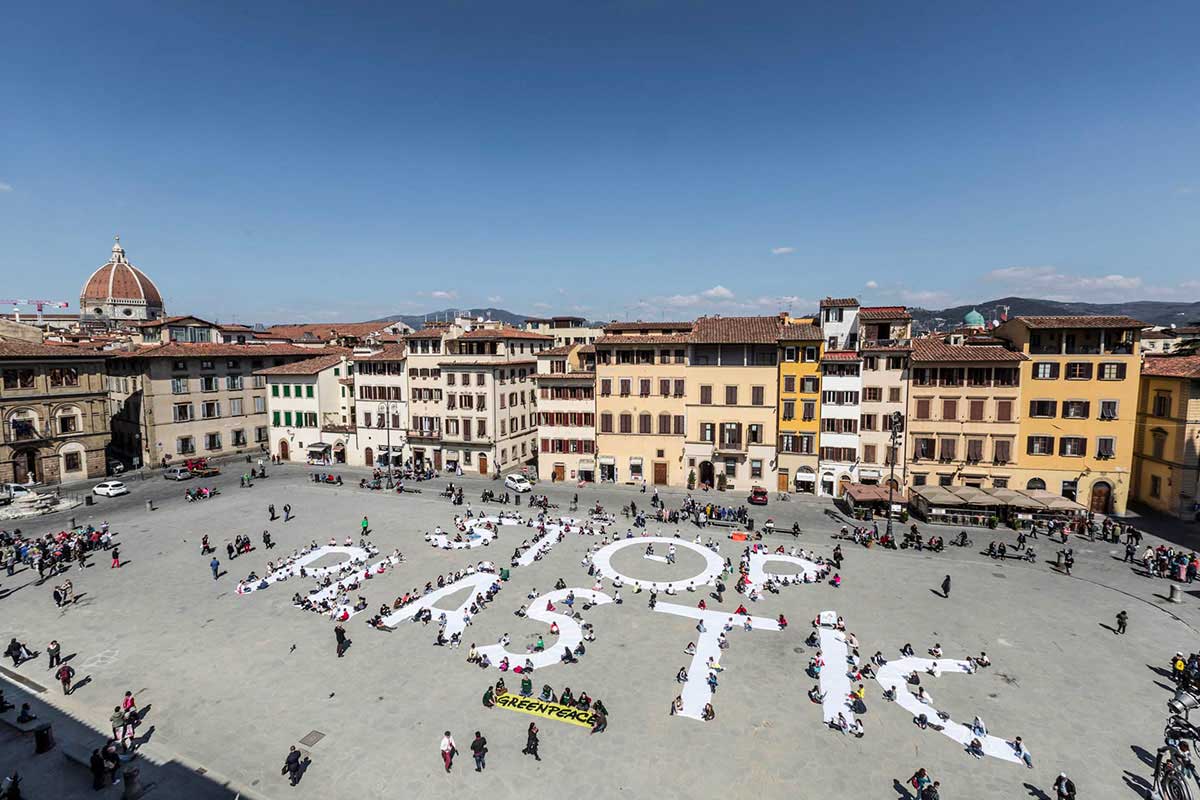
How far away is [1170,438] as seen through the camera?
47.9m

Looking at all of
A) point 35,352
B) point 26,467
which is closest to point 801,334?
point 35,352

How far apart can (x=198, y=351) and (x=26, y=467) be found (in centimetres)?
1991

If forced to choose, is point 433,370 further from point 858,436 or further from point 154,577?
point 858,436

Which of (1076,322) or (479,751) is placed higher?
(1076,322)

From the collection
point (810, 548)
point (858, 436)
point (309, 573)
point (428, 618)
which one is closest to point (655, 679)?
point (428, 618)

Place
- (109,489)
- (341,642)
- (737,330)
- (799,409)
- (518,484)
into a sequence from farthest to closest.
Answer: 1. (518,484)
2. (737,330)
3. (109,489)
4. (799,409)
5. (341,642)

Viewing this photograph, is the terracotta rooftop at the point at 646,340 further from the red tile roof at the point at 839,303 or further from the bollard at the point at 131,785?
the bollard at the point at 131,785

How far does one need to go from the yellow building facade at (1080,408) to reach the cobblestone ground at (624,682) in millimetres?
12522

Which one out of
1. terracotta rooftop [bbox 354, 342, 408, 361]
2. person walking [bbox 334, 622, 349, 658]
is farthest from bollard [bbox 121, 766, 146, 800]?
terracotta rooftop [bbox 354, 342, 408, 361]

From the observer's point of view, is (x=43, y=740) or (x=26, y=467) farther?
(x=26, y=467)

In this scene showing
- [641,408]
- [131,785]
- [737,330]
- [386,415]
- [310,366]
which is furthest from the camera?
[310,366]

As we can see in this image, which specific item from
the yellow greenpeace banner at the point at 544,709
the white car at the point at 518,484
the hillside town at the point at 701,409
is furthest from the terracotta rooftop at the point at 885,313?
the yellow greenpeace banner at the point at 544,709

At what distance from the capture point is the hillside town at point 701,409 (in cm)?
4962

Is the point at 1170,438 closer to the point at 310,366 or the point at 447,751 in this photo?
the point at 447,751
